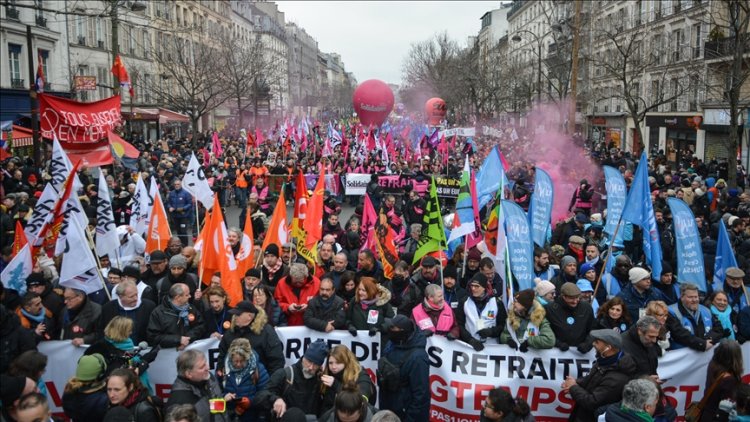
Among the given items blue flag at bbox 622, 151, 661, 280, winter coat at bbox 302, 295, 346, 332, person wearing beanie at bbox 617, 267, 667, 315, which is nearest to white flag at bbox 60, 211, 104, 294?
winter coat at bbox 302, 295, 346, 332

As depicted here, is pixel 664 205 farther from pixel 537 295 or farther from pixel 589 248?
pixel 537 295

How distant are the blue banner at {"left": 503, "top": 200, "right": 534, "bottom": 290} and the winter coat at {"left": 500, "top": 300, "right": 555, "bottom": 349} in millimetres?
1219

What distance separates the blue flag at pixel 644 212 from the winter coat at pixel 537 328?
2.43 metres

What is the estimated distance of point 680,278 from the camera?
7410mm

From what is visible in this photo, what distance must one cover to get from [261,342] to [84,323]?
1934mm

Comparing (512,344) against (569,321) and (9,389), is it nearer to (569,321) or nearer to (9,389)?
(569,321)

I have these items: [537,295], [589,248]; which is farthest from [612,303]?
[589,248]

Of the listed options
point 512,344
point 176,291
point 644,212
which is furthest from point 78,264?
point 644,212

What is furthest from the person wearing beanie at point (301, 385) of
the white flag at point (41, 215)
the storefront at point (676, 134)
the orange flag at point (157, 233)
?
the storefront at point (676, 134)

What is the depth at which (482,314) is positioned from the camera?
6539 mm

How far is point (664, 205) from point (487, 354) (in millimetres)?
8105

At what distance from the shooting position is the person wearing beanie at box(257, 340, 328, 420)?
196 inches

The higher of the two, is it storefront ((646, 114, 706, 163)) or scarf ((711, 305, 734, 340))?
storefront ((646, 114, 706, 163))

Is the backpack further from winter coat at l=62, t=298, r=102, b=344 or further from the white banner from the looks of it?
the white banner
